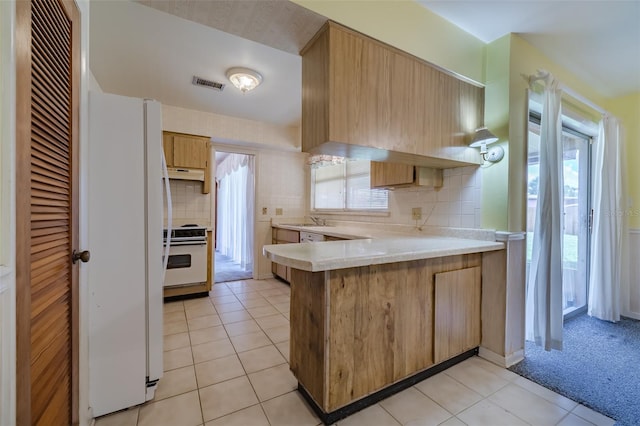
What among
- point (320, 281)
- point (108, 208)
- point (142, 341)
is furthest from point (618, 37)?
point (142, 341)

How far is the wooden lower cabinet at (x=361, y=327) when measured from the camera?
4.65 ft

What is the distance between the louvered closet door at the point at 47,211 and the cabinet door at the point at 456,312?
1945mm

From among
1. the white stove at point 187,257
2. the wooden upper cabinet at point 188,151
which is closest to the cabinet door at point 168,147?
the wooden upper cabinet at point 188,151

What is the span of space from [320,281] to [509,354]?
1709mm

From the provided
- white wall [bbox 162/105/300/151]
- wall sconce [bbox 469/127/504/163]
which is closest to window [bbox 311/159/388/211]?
white wall [bbox 162/105/300/151]

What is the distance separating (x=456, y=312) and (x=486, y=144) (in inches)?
53.5

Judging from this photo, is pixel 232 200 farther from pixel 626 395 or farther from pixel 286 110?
pixel 626 395

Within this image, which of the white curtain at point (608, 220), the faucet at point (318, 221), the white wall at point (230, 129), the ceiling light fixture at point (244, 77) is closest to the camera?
the ceiling light fixture at point (244, 77)

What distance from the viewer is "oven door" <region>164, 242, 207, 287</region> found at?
133 inches

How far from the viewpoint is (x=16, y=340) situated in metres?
0.69

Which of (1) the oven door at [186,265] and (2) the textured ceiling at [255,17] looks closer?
(2) the textured ceiling at [255,17]

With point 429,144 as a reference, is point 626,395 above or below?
below

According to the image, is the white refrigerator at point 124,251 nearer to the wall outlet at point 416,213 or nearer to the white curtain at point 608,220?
the wall outlet at point 416,213

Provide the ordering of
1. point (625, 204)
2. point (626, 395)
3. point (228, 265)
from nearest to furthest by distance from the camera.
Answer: point (626, 395)
point (625, 204)
point (228, 265)
